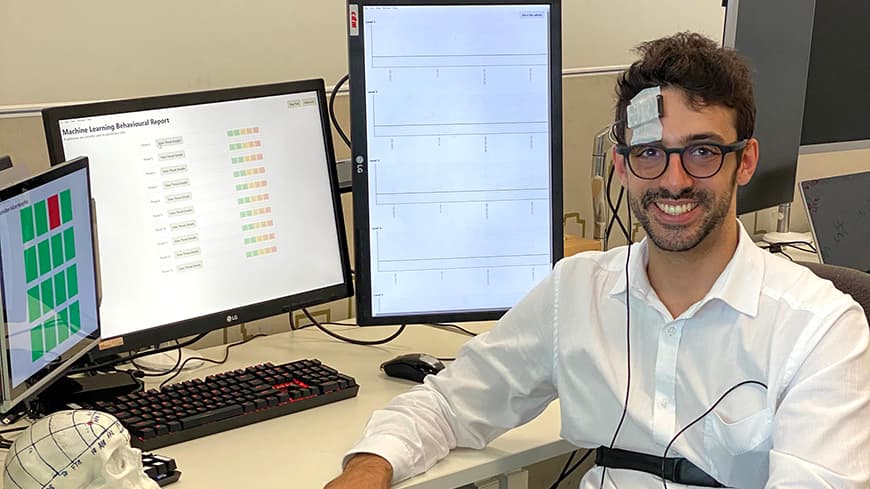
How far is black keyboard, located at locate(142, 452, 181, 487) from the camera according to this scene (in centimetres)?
139

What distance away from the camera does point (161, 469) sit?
55.1 inches

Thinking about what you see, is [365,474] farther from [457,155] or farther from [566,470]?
[566,470]

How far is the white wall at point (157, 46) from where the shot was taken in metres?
1.92

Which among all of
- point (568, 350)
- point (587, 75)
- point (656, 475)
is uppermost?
point (587, 75)

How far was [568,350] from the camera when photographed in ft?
5.04

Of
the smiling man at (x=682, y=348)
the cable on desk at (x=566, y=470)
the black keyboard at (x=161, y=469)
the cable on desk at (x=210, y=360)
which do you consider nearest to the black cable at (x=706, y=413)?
the smiling man at (x=682, y=348)

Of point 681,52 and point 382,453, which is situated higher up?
point 681,52

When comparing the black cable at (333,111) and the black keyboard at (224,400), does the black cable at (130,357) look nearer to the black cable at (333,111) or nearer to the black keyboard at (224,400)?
the black keyboard at (224,400)

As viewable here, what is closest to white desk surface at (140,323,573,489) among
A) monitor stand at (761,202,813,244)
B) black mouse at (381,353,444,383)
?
black mouse at (381,353,444,383)

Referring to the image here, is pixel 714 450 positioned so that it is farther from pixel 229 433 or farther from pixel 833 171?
pixel 833 171

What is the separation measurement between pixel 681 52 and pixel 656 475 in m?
0.55

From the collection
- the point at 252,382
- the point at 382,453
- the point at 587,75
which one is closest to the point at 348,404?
the point at 252,382

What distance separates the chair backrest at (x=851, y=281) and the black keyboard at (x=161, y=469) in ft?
2.97

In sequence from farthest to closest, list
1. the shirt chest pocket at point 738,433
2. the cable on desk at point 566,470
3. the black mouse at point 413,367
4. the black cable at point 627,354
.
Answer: the cable on desk at point 566,470, the black mouse at point 413,367, the black cable at point 627,354, the shirt chest pocket at point 738,433
